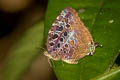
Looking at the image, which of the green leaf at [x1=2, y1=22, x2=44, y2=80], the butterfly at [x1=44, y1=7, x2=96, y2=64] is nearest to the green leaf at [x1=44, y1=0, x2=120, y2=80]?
the butterfly at [x1=44, y1=7, x2=96, y2=64]

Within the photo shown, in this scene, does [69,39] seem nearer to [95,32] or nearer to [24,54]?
[95,32]

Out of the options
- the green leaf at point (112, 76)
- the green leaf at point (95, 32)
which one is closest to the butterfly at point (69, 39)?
the green leaf at point (95, 32)

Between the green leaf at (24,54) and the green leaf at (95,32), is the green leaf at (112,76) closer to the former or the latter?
the green leaf at (95,32)

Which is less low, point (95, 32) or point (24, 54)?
point (95, 32)

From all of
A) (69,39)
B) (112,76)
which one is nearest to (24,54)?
(69,39)

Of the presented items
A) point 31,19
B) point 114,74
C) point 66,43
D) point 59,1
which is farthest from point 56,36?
point 31,19
